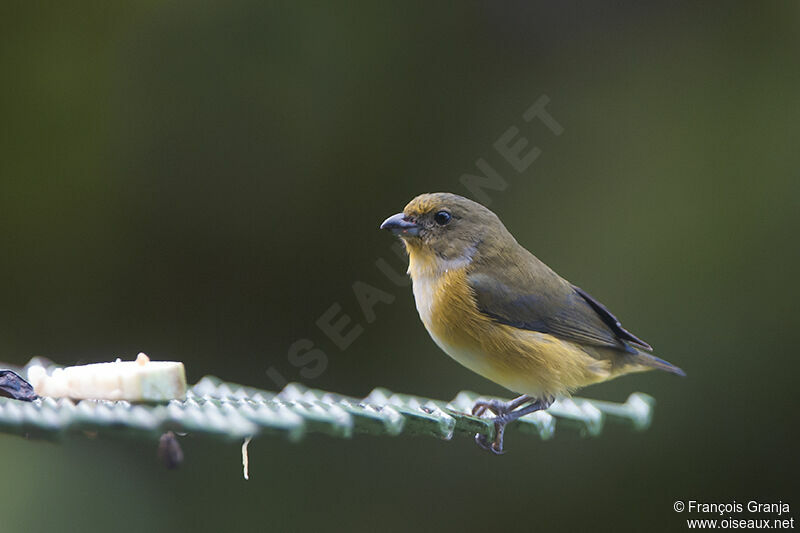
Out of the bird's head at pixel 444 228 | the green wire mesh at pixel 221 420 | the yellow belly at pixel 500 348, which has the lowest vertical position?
the green wire mesh at pixel 221 420

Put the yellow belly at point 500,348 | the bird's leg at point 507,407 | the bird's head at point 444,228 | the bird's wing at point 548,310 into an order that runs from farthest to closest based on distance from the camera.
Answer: the bird's head at point 444,228 < the bird's wing at point 548,310 < the yellow belly at point 500,348 < the bird's leg at point 507,407

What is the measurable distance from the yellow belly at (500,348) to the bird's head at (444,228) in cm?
22

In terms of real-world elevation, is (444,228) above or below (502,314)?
above

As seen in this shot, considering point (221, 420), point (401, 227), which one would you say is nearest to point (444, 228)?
point (401, 227)

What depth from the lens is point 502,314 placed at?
12.0ft

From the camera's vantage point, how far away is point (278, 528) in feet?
15.2

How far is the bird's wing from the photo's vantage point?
3691 millimetres

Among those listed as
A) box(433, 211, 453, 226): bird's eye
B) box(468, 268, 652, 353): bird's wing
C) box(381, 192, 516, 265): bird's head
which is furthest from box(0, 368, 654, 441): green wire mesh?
box(433, 211, 453, 226): bird's eye

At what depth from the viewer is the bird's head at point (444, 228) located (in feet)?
12.9

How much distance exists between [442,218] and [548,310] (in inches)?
24.7

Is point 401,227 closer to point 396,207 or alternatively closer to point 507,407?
point 507,407

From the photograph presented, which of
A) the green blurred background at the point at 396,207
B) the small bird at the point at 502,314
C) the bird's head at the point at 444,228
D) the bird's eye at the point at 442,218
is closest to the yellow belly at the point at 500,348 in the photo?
the small bird at the point at 502,314

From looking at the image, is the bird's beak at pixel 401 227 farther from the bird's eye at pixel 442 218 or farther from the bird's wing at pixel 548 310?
the bird's wing at pixel 548 310

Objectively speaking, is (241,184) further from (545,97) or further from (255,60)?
(545,97)
